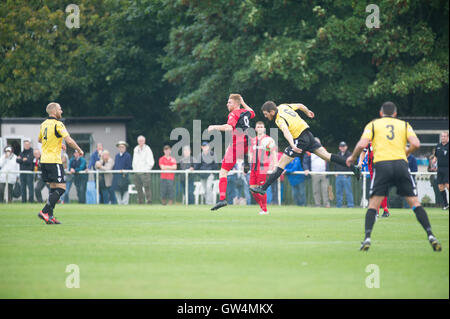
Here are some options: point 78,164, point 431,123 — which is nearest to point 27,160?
point 78,164

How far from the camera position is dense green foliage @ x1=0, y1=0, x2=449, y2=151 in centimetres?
2927

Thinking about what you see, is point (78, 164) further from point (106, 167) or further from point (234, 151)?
point (234, 151)

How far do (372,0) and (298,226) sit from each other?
16080mm

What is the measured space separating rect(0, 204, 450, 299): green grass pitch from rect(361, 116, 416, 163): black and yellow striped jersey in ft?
→ 4.42

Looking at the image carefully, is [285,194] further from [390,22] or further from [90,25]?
[90,25]

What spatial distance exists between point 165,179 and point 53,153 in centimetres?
1015

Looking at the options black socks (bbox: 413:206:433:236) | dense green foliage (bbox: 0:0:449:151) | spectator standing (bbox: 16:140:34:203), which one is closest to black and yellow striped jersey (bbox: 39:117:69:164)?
black socks (bbox: 413:206:433:236)

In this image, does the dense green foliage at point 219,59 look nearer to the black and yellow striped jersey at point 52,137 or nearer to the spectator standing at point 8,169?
the spectator standing at point 8,169

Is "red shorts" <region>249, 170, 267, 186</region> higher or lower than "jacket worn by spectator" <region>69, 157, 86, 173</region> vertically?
lower

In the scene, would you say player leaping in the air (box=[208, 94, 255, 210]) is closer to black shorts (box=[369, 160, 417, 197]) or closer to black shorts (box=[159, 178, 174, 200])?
black shorts (box=[369, 160, 417, 197])

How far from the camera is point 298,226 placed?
15.2 meters

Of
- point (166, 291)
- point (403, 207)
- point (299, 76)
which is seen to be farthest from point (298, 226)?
point (299, 76)

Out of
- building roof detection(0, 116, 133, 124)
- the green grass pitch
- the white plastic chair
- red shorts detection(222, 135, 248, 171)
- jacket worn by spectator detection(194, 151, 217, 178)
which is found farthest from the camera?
building roof detection(0, 116, 133, 124)

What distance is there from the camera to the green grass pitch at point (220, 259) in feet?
25.7
